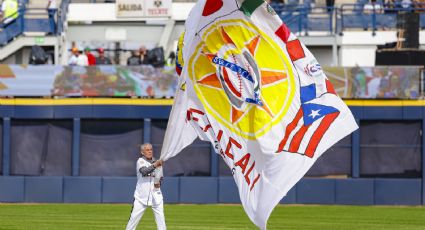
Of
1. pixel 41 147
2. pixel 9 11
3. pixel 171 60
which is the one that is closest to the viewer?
pixel 41 147

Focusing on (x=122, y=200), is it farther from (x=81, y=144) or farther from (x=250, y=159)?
(x=250, y=159)

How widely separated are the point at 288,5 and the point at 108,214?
37.6ft

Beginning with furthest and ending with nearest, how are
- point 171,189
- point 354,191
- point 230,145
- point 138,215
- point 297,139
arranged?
point 354,191
point 171,189
point 138,215
point 230,145
point 297,139

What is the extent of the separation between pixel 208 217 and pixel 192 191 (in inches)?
218

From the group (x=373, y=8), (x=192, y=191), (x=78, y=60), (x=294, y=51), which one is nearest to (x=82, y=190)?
(x=192, y=191)

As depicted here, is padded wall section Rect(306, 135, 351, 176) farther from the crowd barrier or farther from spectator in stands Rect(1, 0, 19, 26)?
spectator in stands Rect(1, 0, 19, 26)

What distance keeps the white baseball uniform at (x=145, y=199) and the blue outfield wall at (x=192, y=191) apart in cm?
1323

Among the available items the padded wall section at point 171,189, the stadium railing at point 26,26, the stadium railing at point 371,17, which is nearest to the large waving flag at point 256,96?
the padded wall section at point 171,189

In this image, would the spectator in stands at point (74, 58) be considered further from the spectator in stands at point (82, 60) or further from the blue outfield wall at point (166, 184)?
the blue outfield wall at point (166, 184)

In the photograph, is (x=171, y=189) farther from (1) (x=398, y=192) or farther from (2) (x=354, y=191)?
(1) (x=398, y=192)

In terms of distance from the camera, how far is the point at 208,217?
1114 inches

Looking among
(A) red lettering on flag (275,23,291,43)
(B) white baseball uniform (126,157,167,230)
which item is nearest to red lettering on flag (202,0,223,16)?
(A) red lettering on flag (275,23,291,43)

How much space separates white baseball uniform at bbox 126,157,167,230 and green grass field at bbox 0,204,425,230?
13.8 feet

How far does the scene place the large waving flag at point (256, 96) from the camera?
16.4m
